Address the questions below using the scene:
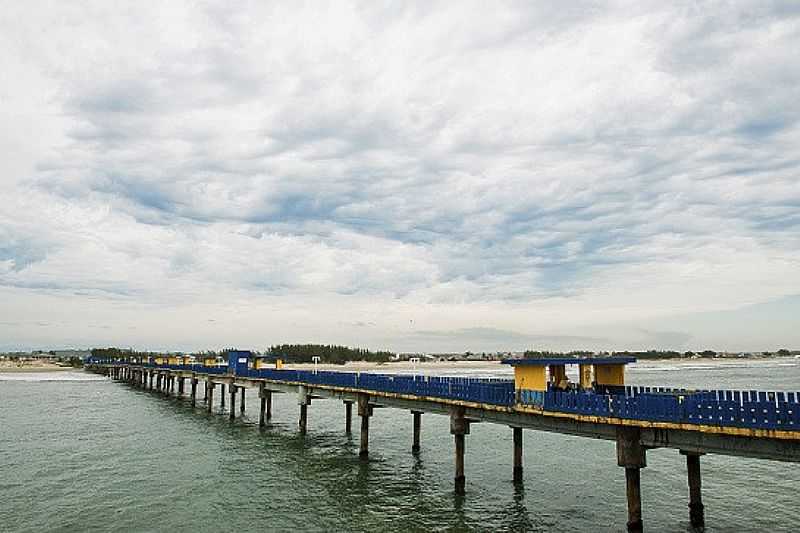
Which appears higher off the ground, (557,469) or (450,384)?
(450,384)

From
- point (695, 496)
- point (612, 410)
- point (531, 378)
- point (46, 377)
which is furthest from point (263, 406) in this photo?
point (46, 377)

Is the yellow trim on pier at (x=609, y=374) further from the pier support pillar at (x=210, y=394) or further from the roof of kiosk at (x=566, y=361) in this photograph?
the pier support pillar at (x=210, y=394)

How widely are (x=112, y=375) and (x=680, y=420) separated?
16525 centimetres

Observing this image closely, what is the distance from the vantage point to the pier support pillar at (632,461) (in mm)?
23828

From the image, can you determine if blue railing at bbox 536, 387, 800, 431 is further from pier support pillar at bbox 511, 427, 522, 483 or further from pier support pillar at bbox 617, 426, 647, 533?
→ pier support pillar at bbox 511, 427, 522, 483

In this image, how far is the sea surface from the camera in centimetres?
2809

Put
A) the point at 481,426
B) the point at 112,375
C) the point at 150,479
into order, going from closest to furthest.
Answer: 1. the point at 150,479
2. the point at 481,426
3. the point at 112,375

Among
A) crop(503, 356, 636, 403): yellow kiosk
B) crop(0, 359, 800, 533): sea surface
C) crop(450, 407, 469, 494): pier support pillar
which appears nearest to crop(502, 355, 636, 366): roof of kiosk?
crop(503, 356, 636, 403): yellow kiosk

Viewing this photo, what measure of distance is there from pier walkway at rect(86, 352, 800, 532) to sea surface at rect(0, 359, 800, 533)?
273 centimetres

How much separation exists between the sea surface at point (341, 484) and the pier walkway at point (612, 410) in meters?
2.73

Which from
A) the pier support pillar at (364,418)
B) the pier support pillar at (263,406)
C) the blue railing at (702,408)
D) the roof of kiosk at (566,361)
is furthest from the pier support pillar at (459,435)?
the pier support pillar at (263,406)

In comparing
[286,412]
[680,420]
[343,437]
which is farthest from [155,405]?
[680,420]

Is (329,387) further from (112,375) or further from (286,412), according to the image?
(112,375)

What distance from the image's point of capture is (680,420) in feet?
71.7
